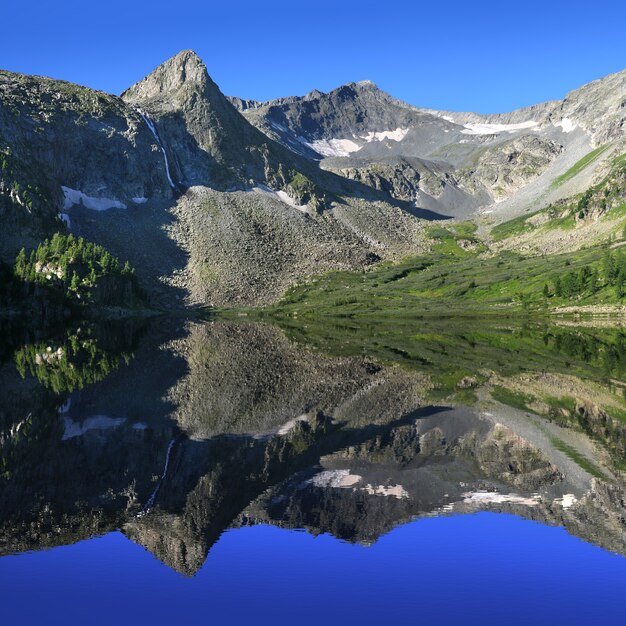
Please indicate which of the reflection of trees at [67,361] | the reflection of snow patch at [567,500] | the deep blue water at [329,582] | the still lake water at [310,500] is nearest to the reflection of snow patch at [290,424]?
the still lake water at [310,500]

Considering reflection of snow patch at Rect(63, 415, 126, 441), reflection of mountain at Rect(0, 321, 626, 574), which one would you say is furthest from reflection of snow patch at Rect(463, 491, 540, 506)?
reflection of snow patch at Rect(63, 415, 126, 441)

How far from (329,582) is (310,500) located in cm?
883

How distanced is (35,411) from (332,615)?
3615 cm

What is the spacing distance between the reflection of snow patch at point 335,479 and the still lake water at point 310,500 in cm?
17

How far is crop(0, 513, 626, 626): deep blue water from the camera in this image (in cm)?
2405

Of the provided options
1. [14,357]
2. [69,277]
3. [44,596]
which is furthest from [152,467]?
[69,277]

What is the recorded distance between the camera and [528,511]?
35.2 meters

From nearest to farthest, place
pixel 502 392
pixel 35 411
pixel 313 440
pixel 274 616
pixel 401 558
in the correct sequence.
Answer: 1. pixel 274 616
2. pixel 401 558
3. pixel 313 440
4. pixel 35 411
5. pixel 502 392

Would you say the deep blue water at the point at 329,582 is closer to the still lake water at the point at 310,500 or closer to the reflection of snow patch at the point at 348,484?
the still lake water at the point at 310,500

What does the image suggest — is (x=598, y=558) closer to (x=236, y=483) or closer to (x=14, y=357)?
(x=236, y=483)

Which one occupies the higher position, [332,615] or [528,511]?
[528,511]

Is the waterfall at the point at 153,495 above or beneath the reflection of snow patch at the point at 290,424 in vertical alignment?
beneath

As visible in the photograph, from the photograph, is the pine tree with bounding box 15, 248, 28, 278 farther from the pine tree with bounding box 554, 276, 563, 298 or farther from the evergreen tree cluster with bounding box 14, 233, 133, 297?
the pine tree with bounding box 554, 276, 563, 298

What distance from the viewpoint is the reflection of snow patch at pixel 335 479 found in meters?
38.3
